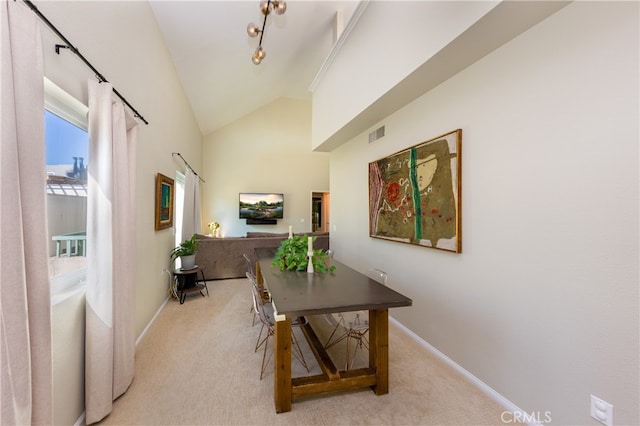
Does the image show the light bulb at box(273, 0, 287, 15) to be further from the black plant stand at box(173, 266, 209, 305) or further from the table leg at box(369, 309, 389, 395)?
the black plant stand at box(173, 266, 209, 305)

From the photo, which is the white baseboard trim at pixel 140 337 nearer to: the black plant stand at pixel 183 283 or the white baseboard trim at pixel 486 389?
the black plant stand at pixel 183 283

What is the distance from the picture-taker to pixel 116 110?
1.84 m

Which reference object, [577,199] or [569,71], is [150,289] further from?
[569,71]

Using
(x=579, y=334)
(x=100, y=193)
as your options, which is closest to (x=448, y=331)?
(x=579, y=334)

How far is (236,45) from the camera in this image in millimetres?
4000

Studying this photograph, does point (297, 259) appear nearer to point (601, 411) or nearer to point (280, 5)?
point (601, 411)

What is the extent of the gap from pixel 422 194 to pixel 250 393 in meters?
2.21

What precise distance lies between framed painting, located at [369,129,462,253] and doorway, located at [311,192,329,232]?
5.26m

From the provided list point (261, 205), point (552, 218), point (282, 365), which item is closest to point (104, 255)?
point (282, 365)

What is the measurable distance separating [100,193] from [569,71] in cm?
283

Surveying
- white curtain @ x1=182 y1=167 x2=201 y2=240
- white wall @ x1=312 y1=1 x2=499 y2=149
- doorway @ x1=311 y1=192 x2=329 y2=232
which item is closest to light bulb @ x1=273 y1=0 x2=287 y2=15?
white wall @ x1=312 y1=1 x2=499 y2=149

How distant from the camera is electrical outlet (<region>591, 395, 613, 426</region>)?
4.42 ft

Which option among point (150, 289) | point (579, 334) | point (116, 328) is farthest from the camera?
point (150, 289)

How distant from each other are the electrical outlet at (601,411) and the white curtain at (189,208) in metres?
5.11
